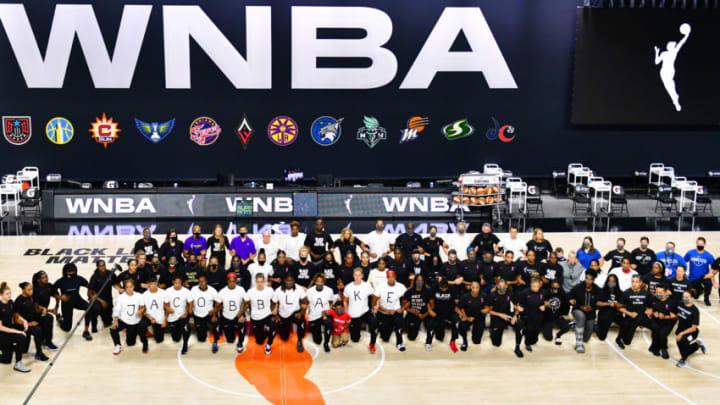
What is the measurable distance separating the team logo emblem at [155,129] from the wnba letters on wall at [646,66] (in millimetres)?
13637

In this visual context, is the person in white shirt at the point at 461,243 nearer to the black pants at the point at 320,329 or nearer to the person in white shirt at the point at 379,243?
the person in white shirt at the point at 379,243

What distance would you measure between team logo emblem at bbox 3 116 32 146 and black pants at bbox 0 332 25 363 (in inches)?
539

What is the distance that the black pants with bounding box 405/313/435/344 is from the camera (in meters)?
12.2

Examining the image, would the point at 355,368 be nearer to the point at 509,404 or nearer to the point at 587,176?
the point at 509,404

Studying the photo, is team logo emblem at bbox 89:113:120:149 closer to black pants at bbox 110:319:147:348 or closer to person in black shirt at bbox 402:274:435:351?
black pants at bbox 110:319:147:348

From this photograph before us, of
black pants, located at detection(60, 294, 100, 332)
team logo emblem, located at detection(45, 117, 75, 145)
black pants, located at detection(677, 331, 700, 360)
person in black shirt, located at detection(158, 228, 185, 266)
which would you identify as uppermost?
team logo emblem, located at detection(45, 117, 75, 145)

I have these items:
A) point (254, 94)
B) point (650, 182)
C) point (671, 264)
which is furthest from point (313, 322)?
point (650, 182)

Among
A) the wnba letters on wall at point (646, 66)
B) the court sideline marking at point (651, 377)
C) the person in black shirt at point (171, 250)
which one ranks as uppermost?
the wnba letters on wall at point (646, 66)

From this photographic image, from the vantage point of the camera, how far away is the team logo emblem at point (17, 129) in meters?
22.8

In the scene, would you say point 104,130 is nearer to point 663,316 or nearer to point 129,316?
point 129,316

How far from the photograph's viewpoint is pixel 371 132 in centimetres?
2392

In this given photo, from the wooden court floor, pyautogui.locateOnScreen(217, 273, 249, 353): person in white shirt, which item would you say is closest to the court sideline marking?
the wooden court floor

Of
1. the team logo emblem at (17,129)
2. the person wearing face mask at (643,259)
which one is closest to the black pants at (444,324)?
the person wearing face mask at (643,259)

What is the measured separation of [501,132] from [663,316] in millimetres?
12976
